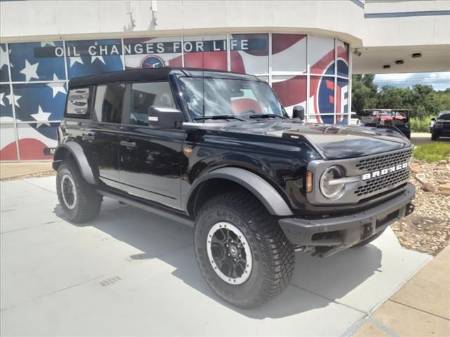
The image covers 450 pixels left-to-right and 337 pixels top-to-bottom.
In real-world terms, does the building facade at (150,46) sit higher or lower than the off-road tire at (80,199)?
higher

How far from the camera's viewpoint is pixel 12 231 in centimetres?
523

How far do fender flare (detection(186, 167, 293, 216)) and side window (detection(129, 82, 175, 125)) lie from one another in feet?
3.60

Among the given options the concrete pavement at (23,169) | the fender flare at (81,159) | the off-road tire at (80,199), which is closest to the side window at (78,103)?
the fender flare at (81,159)

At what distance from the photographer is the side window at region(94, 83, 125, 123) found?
4570 mm

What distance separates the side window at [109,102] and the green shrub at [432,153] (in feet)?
22.5

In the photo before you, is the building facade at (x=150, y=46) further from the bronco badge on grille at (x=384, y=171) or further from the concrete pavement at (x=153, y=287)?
the bronco badge on grille at (x=384, y=171)

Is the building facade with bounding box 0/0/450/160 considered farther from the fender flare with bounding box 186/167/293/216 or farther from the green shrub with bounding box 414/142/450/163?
the fender flare with bounding box 186/167/293/216

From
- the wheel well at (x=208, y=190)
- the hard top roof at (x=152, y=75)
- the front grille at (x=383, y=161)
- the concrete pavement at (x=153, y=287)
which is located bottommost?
the concrete pavement at (x=153, y=287)

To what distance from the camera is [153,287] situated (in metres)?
3.56

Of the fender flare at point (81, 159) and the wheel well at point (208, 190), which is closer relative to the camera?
the wheel well at point (208, 190)

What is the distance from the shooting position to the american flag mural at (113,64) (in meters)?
11.8

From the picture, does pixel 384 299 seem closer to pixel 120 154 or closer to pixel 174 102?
pixel 174 102

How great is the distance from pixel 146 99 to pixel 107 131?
754 millimetres

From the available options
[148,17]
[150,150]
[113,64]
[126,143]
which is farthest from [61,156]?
[113,64]
